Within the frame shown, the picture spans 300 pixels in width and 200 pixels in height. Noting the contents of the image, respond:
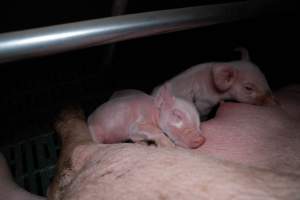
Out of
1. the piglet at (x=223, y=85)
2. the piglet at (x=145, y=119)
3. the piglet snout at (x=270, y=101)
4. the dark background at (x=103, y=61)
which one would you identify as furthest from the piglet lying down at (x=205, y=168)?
the dark background at (x=103, y=61)

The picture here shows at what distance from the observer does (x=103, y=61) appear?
283 centimetres

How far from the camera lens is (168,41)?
11.1ft

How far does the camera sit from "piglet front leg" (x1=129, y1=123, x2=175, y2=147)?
1558mm

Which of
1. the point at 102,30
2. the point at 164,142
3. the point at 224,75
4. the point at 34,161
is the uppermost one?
the point at 102,30

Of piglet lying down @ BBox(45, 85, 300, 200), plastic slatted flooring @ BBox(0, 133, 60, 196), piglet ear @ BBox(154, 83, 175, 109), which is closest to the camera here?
piglet lying down @ BBox(45, 85, 300, 200)

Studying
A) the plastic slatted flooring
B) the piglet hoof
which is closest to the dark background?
the plastic slatted flooring

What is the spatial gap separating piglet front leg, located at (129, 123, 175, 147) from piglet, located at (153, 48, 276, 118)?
41 centimetres

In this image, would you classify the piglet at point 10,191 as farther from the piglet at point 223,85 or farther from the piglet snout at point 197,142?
the piglet at point 223,85

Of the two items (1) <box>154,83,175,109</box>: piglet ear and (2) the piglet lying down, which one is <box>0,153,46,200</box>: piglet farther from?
(1) <box>154,83,175,109</box>: piglet ear

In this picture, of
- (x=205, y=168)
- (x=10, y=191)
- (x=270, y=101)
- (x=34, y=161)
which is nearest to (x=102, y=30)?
(x=205, y=168)

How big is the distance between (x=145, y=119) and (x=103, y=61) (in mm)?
1288

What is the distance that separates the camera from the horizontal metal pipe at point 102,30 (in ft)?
3.46

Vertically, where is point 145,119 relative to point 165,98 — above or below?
below

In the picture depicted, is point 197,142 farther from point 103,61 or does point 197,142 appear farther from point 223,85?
point 103,61
